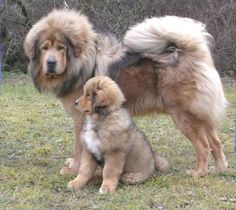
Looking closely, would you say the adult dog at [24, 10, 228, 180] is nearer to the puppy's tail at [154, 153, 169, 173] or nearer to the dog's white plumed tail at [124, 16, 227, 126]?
the dog's white plumed tail at [124, 16, 227, 126]

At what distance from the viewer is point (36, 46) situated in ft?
18.3

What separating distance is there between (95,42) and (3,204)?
7.44ft

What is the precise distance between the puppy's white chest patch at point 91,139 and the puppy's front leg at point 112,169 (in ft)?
0.38

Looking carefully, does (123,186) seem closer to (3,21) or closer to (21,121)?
(21,121)

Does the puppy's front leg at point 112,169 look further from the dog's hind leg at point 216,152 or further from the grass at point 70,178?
the dog's hind leg at point 216,152

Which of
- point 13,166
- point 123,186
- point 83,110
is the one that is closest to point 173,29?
point 83,110

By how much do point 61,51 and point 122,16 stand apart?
1135cm

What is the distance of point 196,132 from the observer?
552cm

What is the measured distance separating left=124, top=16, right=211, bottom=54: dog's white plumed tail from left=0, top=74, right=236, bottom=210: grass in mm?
1038

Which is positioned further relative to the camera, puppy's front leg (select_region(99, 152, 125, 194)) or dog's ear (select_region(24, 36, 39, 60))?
dog's ear (select_region(24, 36, 39, 60))

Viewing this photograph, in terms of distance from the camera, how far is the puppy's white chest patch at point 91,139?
4.84 m

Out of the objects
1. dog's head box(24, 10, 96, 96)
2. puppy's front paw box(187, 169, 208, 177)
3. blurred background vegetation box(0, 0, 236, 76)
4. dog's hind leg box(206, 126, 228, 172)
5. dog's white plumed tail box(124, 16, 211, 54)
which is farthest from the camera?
blurred background vegetation box(0, 0, 236, 76)

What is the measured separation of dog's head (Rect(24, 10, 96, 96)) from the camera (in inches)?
216

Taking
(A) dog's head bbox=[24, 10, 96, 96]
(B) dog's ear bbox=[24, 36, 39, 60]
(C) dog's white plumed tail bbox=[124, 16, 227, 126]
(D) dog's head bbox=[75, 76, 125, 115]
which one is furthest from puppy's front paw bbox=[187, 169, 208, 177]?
(B) dog's ear bbox=[24, 36, 39, 60]
